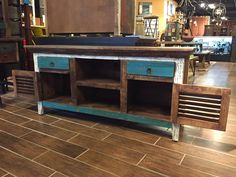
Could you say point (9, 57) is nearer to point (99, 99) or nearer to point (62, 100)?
point (62, 100)

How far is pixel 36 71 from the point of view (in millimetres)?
2289

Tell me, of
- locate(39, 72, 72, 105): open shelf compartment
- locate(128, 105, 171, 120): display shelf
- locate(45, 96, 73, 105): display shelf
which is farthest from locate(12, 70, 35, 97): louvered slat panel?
locate(128, 105, 171, 120): display shelf

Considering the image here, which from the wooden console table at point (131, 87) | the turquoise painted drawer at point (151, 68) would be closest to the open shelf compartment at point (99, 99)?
the wooden console table at point (131, 87)

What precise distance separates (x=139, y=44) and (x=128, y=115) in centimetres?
65

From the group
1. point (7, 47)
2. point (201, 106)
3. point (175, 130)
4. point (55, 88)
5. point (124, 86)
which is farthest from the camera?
point (7, 47)

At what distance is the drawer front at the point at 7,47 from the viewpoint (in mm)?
3090

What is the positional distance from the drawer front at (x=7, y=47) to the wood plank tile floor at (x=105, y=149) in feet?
4.21

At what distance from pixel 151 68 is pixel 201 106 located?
0.49 metres

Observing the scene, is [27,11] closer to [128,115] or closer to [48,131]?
[48,131]

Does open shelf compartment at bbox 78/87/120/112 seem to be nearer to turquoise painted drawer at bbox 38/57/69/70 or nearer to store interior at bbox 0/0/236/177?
store interior at bbox 0/0/236/177

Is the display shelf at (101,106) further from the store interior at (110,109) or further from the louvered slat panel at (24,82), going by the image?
the louvered slat panel at (24,82)

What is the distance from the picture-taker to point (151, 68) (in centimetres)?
172

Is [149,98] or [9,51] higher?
[9,51]

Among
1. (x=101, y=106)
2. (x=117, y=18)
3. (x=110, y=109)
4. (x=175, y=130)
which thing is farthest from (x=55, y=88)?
(x=175, y=130)
